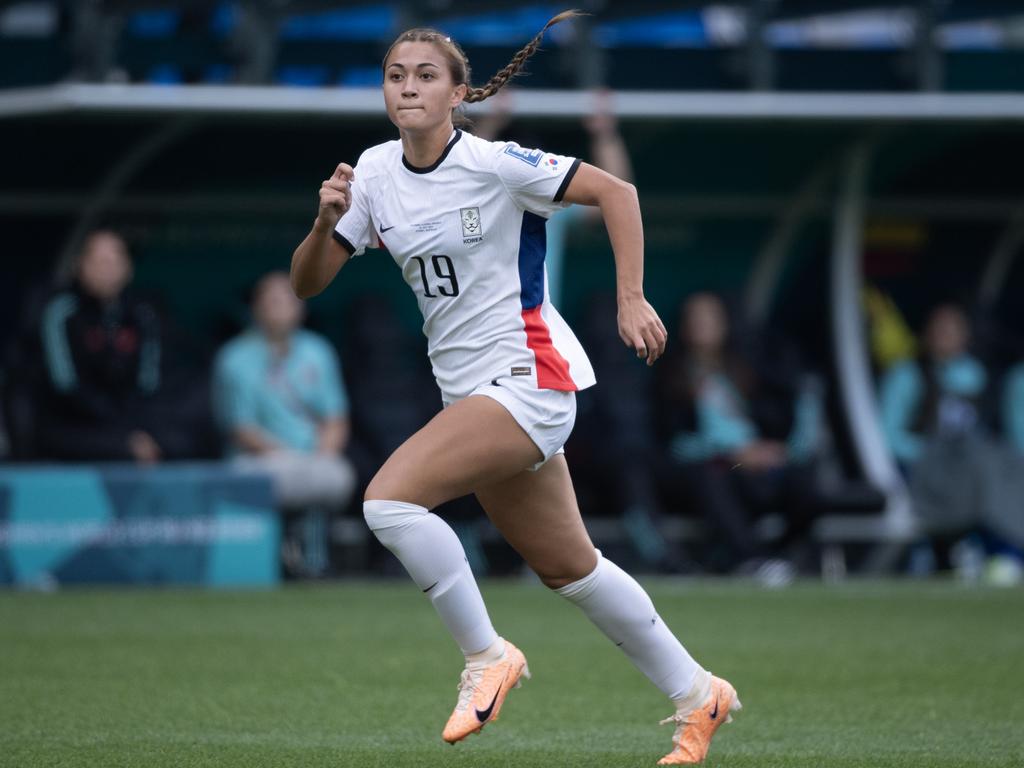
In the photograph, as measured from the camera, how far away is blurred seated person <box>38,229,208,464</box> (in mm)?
10570

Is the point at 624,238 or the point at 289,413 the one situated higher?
the point at 624,238

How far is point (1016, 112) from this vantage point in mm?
11375

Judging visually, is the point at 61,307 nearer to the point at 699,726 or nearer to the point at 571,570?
the point at 571,570

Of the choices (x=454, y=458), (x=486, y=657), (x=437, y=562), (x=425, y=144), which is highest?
(x=425, y=144)

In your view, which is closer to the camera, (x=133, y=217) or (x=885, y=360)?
(x=133, y=217)

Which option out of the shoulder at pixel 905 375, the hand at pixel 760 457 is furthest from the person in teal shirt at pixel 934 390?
the hand at pixel 760 457

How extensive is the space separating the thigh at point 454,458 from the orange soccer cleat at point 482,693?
1.47 ft

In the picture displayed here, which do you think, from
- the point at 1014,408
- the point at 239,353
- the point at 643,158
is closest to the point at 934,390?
the point at 1014,408

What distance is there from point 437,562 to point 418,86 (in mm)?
1208

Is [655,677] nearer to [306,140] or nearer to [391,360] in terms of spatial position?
[391,360]

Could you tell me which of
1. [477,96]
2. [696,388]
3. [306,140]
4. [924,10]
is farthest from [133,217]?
[477,96]

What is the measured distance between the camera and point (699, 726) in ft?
16.0

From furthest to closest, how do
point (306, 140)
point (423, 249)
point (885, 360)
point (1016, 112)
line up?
point (885, 360)
point (306, 140)
point (1016, 112)
point (423, 249)

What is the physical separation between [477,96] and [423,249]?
0.47 meters
